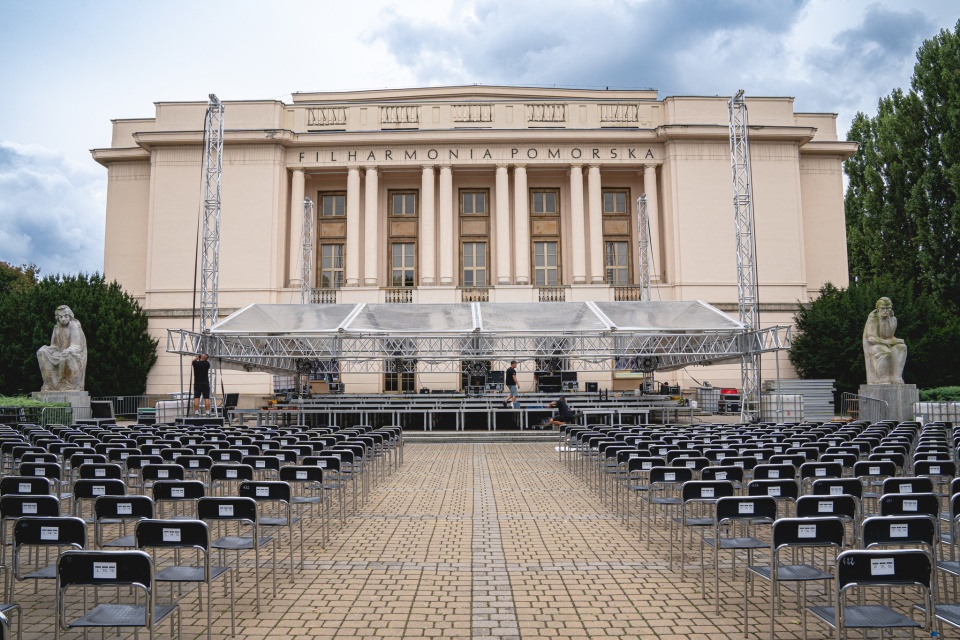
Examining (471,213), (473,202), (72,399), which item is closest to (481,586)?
(72,399)

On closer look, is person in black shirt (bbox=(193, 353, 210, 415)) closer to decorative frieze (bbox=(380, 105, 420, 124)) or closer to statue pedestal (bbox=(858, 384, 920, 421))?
decorative frieze (bbox=(380, 105, 420, 124))

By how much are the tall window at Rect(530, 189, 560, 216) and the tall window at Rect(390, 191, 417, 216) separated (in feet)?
23.2

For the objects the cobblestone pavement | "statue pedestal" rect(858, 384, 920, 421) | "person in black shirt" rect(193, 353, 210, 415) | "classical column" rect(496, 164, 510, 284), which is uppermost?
"classical column" rect(496, 164, 510, 284)

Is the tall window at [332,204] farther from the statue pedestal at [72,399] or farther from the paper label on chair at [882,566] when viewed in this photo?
the paper label on chair at [882,566]

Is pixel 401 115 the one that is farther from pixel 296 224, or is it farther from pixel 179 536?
pixel 179 536

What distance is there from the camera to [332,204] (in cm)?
4147

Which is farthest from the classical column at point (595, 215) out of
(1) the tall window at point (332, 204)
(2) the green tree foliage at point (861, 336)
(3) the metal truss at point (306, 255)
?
(3) the metal truss at point (306, 255)

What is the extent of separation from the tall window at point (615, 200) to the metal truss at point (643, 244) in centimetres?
302

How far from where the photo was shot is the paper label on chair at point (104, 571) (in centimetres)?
423

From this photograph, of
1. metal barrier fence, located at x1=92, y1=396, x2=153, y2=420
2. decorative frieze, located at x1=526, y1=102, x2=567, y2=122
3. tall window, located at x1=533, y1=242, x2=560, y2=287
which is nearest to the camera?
metal barrier fence, located at x1=92, y1=396, x2=153, y2=420

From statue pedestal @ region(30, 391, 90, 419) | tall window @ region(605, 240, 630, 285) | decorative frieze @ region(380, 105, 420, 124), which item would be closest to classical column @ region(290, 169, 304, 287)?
decorative frieze @ region(380, 105, 420, 124)

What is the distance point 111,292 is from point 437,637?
3355cm

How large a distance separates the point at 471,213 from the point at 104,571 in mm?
37788

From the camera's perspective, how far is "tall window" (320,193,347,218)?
4134cm
